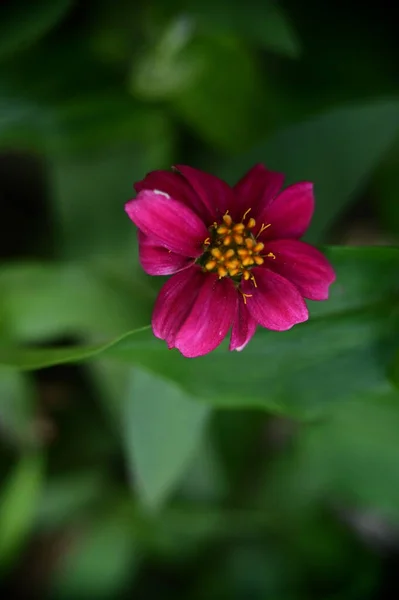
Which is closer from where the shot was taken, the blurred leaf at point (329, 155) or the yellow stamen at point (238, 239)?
the yellow stamen at point (238, 239)

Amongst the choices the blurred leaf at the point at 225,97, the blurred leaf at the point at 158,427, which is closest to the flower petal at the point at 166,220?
the blurred leaf at the point at 158,427

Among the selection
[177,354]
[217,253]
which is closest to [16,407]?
[177,354]

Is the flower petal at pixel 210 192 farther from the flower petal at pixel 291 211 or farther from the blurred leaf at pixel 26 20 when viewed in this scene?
the blurred leaf at pixel 26 20

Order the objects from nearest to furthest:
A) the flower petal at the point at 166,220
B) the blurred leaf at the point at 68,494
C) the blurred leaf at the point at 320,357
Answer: the flower petal at the point at 166,220 → the blurred leaf at the point at 320,357 → the blurred leaf at the point at 68,494

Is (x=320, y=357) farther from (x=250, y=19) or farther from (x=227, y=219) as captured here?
(x=250, y=19)

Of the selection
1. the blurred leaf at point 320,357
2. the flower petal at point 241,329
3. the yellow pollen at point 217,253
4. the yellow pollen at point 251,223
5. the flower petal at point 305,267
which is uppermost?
the yellow pollen at point 251,223

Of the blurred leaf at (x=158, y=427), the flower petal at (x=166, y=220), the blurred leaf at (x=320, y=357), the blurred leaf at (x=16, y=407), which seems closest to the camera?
the flower petal at (x=166, y=220)

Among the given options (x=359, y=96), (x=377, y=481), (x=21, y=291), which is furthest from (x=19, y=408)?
(x=359, y=96)

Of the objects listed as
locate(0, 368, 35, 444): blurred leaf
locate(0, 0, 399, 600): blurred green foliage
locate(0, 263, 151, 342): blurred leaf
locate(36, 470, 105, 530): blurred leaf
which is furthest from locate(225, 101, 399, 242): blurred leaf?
locate(36, 470, 105, 530): blurred leaf
